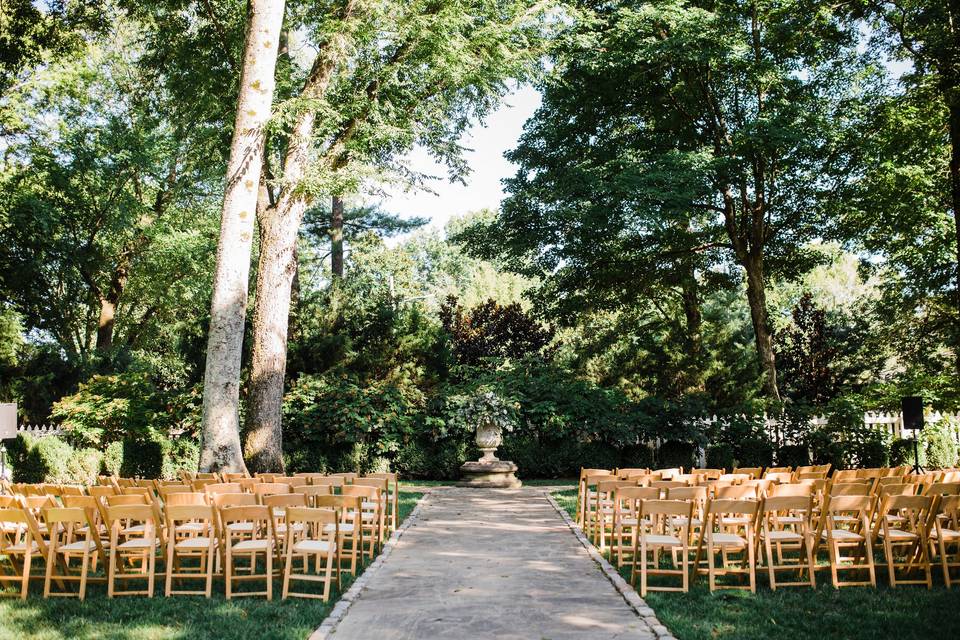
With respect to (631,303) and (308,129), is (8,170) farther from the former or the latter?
(631,303)

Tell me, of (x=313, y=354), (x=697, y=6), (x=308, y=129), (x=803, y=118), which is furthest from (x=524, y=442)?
(x=697, y=6)

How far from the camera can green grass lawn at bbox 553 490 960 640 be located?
5.50 meters

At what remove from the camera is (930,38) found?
1386cm

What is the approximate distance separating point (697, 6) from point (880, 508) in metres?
19.0

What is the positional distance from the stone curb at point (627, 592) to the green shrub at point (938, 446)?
37.1ft

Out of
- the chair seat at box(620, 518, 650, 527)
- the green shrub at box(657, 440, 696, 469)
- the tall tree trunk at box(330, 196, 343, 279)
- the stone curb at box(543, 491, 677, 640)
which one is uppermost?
the tall tree trunk at box(330, 196, 343, 279)

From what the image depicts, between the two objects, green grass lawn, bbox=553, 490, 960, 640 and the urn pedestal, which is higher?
the urn pedestal

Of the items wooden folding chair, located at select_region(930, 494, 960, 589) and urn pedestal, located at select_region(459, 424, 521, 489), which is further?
urn pedestal, located at select_region(459, 424, 521, 489)

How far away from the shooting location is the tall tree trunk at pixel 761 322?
2092cm

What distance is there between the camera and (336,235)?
29812 mm

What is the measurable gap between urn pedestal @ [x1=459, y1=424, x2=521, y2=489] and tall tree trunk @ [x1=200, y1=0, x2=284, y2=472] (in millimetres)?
6421

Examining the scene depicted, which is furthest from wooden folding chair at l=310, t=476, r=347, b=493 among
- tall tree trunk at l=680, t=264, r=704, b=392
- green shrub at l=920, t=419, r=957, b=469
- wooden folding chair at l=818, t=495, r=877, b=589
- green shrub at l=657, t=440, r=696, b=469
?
tall tree trunk at l=680, t=264, r=704, b=392

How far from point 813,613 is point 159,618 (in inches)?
208

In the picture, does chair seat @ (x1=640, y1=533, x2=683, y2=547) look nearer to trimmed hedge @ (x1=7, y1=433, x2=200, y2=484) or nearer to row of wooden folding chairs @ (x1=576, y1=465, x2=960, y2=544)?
row of wooden folding chairs @ (x1=576, y1=465, x2=960, y2=544)
